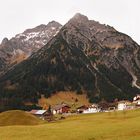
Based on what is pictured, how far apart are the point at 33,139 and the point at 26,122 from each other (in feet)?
215

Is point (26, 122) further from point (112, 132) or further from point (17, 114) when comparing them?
point (112, 132)

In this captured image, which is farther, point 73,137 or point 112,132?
point 112,132

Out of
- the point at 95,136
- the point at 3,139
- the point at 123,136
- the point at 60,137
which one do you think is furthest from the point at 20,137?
A: the point at 123,136

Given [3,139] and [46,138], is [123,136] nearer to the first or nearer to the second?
[46,138]

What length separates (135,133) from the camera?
195 ft

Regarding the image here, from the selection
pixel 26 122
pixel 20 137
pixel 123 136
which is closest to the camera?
pixel 123 136

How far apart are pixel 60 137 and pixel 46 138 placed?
224 cm

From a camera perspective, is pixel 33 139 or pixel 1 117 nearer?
pixel 33 139

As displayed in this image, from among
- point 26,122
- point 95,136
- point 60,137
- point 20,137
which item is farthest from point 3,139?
point 26,122

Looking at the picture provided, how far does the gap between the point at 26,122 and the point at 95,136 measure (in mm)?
67731

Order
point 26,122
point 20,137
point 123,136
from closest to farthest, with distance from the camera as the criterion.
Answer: point 123,136 < point 20,137 < point 26,122

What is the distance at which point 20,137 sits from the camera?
61.8 meters

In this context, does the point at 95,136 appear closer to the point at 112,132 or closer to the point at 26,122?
the point at 112,132

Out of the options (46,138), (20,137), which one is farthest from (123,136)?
(20,137)
